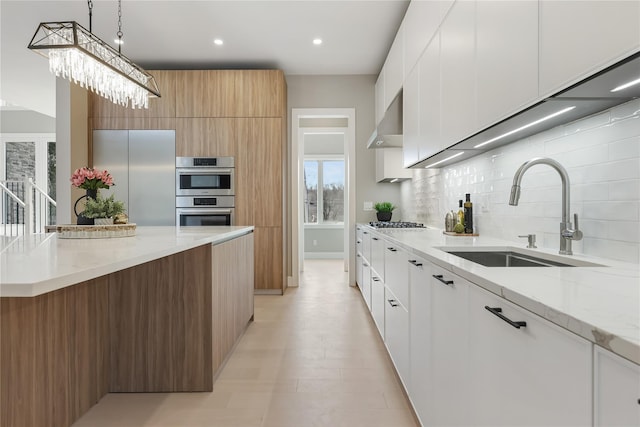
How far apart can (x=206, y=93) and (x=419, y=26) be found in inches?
107

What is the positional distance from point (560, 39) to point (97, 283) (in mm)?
2281

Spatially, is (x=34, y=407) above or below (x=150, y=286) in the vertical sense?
below

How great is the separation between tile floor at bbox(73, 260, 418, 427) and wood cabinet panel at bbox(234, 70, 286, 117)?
253 cm

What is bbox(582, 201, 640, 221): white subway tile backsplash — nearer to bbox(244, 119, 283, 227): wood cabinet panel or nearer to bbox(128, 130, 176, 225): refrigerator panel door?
bbox(244, 119, 283, 227): wood cabinet panel

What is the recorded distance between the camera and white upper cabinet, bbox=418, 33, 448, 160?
222 cm

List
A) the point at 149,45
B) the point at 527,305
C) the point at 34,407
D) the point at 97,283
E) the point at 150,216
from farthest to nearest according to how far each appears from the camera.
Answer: the point at 150,216
the point at 149,45
the point at 97,283
the point at 34,407
the point at 527,305

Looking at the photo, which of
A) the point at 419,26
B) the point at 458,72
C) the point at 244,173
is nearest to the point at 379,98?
the point at 419,26

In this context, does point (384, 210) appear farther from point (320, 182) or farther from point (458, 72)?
point (320, 182)

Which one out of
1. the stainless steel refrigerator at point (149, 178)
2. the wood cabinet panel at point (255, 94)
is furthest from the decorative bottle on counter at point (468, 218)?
the stainless steel refrigerator at point (149, 178)

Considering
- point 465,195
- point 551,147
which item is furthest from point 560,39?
point 465,195

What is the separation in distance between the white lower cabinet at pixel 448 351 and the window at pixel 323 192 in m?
6.14

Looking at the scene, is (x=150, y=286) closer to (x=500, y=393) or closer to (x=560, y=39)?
(x=500, y=393)

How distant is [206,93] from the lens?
430cm

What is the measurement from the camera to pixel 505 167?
2.05 meters
